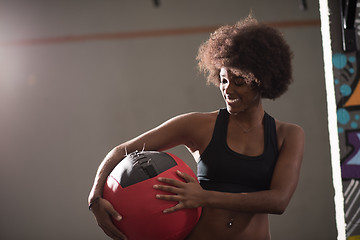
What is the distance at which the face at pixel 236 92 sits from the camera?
5.16 ft

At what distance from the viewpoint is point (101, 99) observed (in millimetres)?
4855

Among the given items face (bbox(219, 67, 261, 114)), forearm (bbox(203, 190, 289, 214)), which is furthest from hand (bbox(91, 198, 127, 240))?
face (bbox(219, 67, 261, 114))

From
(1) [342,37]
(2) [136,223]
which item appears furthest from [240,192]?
(1) [342,37]

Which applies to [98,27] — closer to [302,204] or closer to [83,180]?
[83,180]

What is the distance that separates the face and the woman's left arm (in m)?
0.25

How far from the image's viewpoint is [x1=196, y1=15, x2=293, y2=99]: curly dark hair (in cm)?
159

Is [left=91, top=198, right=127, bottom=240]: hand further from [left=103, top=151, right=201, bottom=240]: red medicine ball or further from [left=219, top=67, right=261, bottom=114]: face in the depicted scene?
[left=219, top=67, right=261, bottom=114]: face

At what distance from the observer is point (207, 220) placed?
159 cm

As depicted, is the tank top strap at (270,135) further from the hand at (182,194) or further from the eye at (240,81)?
the hand at (182,194)

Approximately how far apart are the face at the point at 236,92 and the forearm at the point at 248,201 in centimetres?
36

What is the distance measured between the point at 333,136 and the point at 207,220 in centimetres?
89

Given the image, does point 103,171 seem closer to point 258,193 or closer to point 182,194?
point 182,194

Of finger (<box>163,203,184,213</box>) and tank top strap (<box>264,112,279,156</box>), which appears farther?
tank top strap (<box>264,112,279,156</box>)

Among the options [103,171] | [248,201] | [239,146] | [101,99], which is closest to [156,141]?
[103,171]
